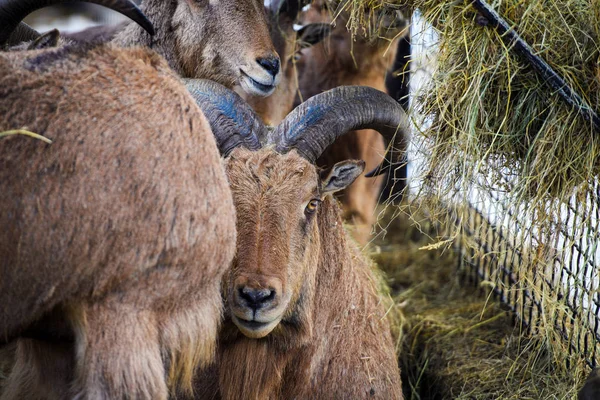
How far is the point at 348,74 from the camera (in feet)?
24.1

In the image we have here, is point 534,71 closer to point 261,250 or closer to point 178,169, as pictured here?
point 261,250

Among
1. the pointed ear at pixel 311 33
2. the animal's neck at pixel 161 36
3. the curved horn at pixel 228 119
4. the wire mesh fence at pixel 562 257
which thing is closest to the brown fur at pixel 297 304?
the curved horn at pixel 228 119

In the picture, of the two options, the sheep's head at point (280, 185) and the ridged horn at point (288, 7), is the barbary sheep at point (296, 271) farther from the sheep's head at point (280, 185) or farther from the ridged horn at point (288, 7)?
the ridged horn at point (288, 7)

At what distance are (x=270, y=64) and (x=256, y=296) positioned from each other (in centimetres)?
196

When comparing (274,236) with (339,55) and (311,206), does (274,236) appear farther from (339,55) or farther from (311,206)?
(339,55)

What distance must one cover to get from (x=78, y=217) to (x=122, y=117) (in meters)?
0.45

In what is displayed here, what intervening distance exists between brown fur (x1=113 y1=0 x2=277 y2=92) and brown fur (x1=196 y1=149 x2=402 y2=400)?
1161mm

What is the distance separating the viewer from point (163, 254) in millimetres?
3098

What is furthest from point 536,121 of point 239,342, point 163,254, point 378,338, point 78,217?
point 78,217

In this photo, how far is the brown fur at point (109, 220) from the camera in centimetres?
298

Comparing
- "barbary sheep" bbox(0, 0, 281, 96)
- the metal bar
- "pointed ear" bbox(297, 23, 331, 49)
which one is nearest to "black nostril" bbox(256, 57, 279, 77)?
"barbary sheep" bbox(0, 0, 281, 96)

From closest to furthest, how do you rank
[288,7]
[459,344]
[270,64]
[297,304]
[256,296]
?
[256,296] → [297,304] → [270,64] → [459,344] → [288,7]

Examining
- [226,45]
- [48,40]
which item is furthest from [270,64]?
[48,40]

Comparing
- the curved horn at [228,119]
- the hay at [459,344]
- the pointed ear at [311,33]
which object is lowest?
the hay at [459,344]
